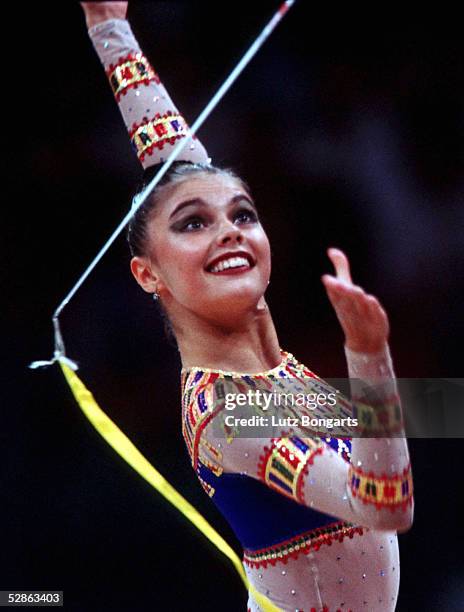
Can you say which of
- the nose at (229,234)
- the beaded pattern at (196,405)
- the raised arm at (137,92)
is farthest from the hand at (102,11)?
the beaded pattern at (196,405)

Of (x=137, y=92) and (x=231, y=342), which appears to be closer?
(x=231, y=342)

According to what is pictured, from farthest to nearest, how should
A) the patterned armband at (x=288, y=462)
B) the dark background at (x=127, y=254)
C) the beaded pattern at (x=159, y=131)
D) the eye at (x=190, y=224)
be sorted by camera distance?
the dark background at (x=127, y=254)
the beaded pattern at (x=159, y=131)
the eye at (x=190, y=224)
the patterned armband at (x=288, y=462)

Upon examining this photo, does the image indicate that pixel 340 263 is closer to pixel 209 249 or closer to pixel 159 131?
pixel 209 249

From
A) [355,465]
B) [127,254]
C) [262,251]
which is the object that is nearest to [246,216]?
[262,251]

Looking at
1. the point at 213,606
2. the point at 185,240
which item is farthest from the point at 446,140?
the point at 213,606

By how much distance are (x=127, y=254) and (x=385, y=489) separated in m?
0.93

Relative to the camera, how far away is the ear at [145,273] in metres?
→ 1.53

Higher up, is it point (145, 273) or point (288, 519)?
point (145, 273)

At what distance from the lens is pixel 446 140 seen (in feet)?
5.51

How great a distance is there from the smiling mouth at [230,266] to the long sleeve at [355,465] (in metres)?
0.29

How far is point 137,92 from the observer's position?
158cm

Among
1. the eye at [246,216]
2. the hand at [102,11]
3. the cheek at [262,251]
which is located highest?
the hand at [102,11]

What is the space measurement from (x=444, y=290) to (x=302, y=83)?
513 mm

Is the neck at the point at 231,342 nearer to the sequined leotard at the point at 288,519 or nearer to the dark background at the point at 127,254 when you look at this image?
the sequined leotard at the point at 288,519
